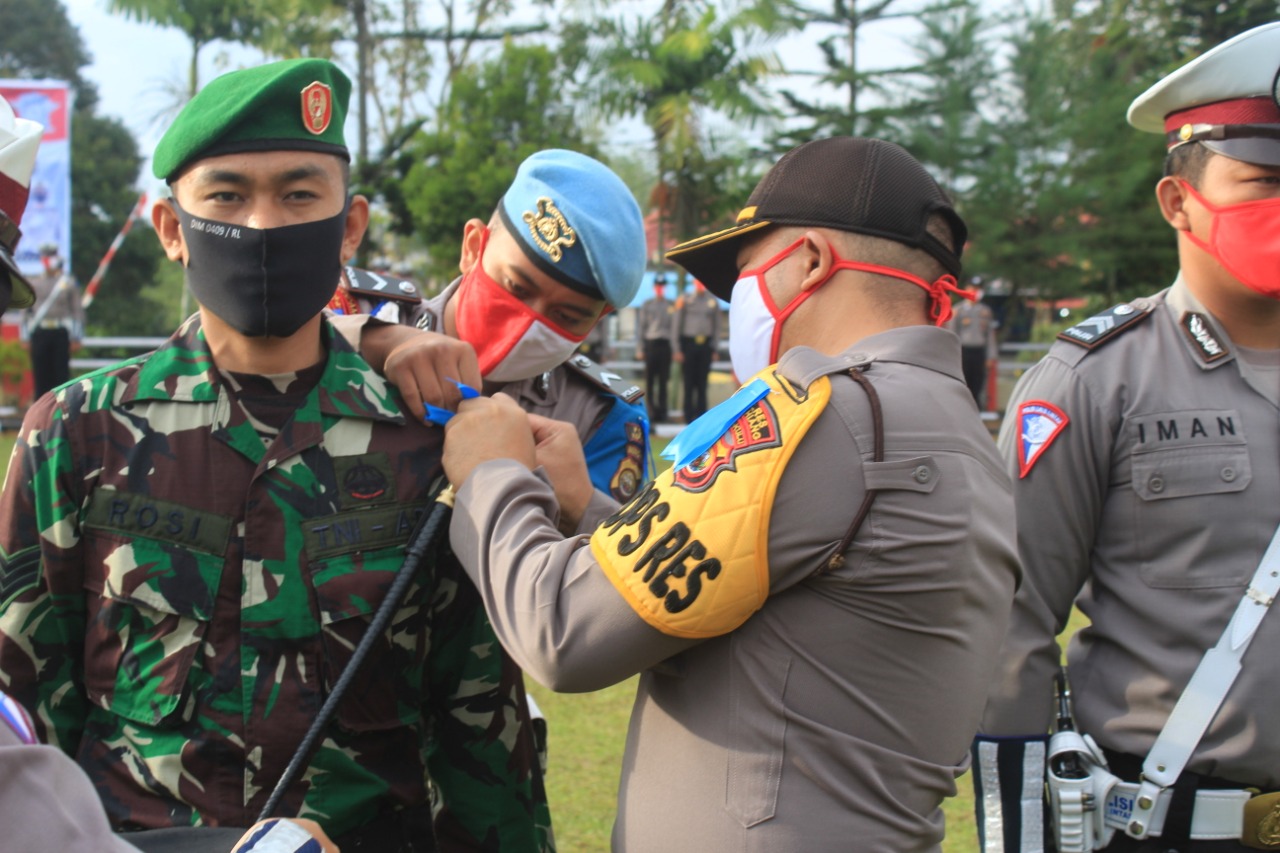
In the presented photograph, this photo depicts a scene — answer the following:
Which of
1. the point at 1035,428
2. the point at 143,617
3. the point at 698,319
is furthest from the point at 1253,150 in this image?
the point at 698,319

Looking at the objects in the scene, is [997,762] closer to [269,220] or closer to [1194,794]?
[1194,794]

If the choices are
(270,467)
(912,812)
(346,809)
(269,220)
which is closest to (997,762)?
(912,812)

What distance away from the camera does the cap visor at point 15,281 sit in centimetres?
172

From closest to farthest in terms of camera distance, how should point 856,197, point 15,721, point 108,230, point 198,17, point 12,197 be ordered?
point 15,721 < point 12,197 < point 856,197 < point 198,17 < point 108,230

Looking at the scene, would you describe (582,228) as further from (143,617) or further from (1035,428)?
(143,617)

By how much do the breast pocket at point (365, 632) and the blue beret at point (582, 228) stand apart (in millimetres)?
910

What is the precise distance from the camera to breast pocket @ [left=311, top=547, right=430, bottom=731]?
2.00 meters

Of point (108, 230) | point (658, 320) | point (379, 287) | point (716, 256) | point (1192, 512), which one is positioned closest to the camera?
point (716, 256)

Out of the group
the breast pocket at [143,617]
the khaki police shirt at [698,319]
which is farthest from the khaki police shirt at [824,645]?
the khaki police shirt at [698,319]

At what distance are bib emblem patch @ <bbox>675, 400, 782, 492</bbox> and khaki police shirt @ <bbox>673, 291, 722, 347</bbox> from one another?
48.1 feet

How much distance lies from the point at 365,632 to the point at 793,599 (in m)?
0.72

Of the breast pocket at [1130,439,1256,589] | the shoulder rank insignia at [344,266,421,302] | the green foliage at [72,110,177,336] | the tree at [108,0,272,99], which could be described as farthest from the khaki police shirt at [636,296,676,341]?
the green foliage at [72,110,177,336]

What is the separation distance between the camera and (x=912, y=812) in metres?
1.79

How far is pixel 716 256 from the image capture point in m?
2.19
